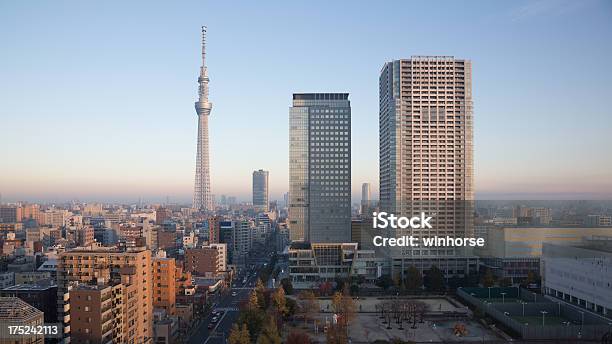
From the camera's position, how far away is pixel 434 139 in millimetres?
17000

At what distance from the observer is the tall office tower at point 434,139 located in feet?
55.7

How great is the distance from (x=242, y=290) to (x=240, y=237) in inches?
321

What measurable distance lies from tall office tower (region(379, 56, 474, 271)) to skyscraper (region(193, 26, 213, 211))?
961 inches

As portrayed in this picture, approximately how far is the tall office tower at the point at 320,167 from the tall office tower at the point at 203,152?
Answer: 20.3 metres

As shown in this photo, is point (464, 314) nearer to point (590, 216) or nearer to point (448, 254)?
point (590, 216)

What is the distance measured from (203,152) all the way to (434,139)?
92.2 ft

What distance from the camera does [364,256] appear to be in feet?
53.6

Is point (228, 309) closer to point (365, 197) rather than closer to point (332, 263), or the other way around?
point (332, 263)

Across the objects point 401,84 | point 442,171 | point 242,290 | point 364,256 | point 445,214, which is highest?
point 401,84

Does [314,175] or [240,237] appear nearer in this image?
[314,175]

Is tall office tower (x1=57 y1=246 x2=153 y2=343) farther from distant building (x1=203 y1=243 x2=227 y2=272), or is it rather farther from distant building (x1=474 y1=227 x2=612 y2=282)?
distant building (x1=474 y1=227 x2=612 y2=282)

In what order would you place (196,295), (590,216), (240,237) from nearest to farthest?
(590,216) < (196,295) < (240,237)

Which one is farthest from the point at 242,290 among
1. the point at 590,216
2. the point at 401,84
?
the point at 590,216

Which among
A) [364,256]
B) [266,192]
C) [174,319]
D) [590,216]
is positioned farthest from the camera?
[266,192]
